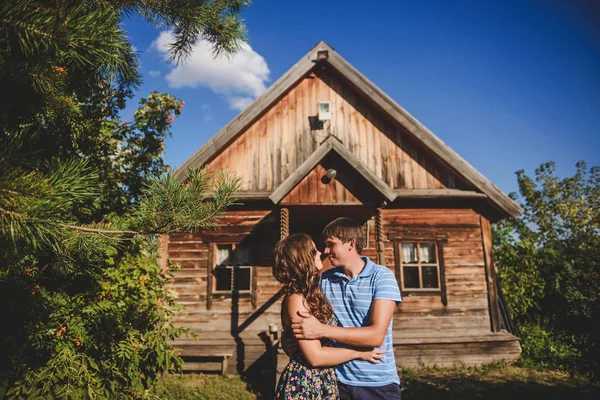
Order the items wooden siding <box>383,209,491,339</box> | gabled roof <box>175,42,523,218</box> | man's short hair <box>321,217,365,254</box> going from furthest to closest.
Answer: gabled roof <box>175,42,523,218</box>, wooden siding <box>383,209,491,339</box>, man's short hair <box>321,217,365,254</box>

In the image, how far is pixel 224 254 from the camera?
8.77 meters

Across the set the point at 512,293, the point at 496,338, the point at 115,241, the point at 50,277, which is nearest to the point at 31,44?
the point at 115,241

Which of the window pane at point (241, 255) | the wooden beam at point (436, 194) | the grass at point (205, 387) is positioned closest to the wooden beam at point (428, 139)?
the wooden beam at point (436, 194)

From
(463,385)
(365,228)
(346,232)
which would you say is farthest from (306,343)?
(365,228)

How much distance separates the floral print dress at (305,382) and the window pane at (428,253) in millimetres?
7144

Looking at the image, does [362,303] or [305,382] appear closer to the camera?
[305,382]

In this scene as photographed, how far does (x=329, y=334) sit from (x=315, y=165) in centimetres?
539

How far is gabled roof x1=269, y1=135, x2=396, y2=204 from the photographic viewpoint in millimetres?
7062

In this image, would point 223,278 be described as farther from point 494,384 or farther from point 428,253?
point 494,384

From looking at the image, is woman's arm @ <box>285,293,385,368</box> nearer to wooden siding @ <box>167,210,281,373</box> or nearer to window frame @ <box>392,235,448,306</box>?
wooden siding @ <box>167,210,281,373</box>

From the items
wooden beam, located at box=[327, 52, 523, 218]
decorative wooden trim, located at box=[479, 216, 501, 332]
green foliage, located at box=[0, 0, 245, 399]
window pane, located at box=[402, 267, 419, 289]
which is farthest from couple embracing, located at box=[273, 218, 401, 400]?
decorative wooden trim, located at box=[479, 216, 501, 332]

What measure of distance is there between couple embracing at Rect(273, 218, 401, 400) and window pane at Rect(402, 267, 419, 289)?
6.79 metres

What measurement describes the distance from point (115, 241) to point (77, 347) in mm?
1272

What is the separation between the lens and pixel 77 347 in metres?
3.07
